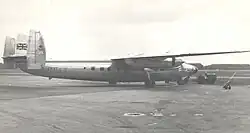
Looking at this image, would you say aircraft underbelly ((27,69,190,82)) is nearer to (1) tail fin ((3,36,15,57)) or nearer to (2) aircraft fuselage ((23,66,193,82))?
(2) aircraft fuselage ((23,66,193,82))

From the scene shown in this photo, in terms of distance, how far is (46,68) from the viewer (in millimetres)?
36031

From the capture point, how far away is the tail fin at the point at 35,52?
35.3 meters

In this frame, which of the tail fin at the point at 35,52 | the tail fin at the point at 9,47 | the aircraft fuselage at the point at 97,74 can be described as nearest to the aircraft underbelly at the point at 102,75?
the aircraft fuselage at the point at 97,74

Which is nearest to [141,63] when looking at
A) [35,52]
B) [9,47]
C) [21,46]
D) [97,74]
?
[97,74]

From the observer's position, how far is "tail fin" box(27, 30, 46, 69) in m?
35.3

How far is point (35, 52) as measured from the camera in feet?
117

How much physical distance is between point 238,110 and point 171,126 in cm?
566

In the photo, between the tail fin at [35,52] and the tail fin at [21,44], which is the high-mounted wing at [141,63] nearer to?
the tail fin at [35,52]

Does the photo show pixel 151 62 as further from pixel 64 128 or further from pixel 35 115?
pixel 64 128

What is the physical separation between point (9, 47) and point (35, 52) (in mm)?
3470

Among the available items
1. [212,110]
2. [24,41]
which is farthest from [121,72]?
[212,110]

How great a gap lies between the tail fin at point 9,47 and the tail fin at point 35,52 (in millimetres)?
2732

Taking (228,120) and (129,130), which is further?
(228,120)

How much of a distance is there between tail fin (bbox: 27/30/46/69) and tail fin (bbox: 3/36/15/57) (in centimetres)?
273
